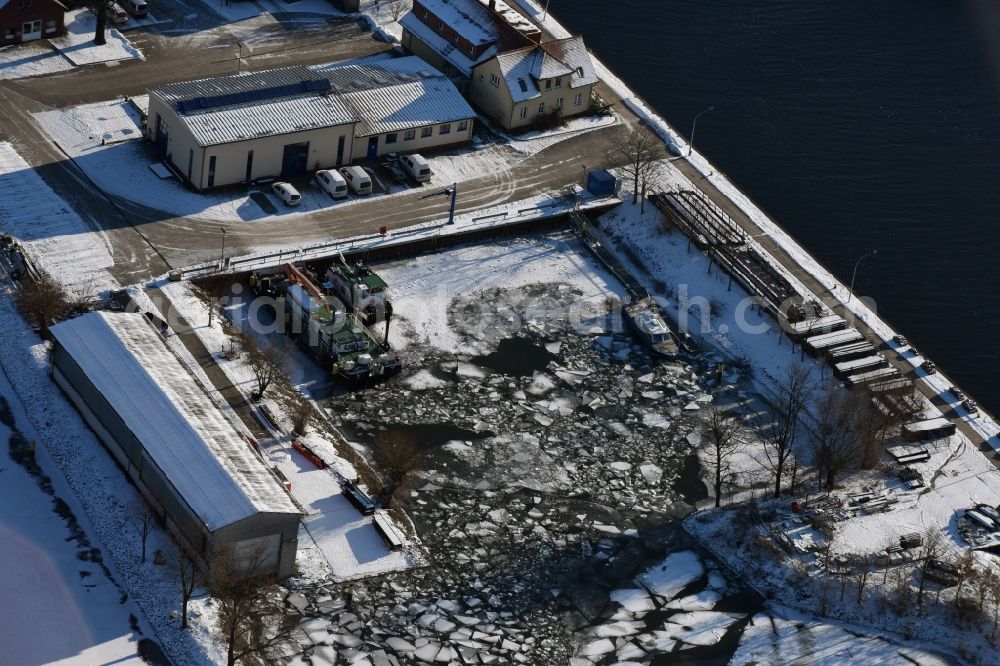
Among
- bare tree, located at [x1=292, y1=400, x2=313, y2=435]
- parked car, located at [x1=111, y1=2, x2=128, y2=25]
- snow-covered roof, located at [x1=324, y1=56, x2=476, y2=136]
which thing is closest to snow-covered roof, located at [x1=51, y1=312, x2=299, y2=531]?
bare tree, located at [x1=292, y1=400, x2=313, y2=435]

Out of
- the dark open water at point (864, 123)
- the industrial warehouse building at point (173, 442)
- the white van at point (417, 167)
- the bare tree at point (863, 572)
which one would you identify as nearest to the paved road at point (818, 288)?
the dark open water at point (864, 123)

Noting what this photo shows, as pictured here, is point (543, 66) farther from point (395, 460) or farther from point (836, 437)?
point (395, 460)

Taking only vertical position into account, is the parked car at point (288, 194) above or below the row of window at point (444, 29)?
below

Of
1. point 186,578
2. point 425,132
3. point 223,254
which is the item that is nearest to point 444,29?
point 425,132

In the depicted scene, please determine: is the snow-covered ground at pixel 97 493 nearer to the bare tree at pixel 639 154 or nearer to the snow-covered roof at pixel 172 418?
the snow-covered roof at pixel 172 418

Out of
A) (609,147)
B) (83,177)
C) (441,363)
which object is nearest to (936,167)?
(609,147)

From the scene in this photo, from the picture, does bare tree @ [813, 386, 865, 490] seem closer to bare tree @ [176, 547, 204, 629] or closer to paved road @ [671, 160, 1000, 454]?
paved road @ [671, 160, 1000, 454]
